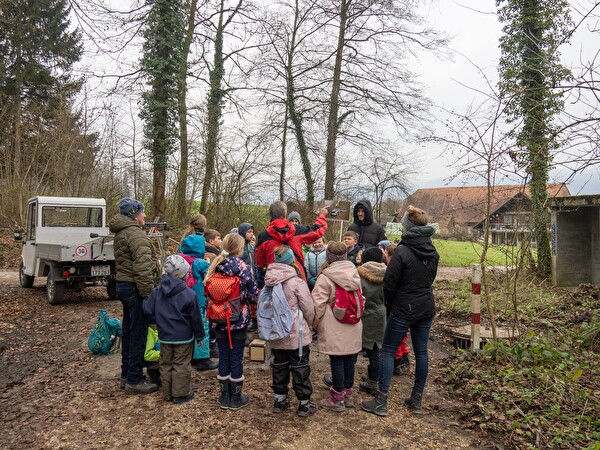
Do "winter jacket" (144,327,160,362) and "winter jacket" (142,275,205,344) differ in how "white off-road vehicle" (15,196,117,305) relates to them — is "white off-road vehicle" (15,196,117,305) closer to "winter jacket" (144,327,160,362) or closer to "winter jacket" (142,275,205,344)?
"winter jacket" (144,327,160,362)

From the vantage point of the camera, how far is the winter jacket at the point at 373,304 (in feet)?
16.9

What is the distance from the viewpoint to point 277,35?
66.9ft

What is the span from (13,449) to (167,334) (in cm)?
148

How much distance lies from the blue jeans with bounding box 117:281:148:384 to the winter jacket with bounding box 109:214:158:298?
127mm

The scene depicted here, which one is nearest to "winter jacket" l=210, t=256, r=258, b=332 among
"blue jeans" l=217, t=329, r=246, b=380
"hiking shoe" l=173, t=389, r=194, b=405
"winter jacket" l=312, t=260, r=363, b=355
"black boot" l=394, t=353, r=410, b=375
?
"blue jeans" l=217, t=329, r=246, b=380

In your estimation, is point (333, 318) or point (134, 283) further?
point (134, 283)

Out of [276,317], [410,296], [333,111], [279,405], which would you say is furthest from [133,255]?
[333,111]

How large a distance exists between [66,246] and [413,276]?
7.23m

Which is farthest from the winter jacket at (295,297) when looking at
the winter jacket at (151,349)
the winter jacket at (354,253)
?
the winter jacket at (354,253)

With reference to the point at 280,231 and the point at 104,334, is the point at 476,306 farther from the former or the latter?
the point at 104,334

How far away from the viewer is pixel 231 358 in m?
4.58

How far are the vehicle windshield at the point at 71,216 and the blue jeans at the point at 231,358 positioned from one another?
788cm

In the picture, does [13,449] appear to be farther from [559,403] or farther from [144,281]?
[559,403]

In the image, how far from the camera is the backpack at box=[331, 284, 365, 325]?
4492 millimetres
